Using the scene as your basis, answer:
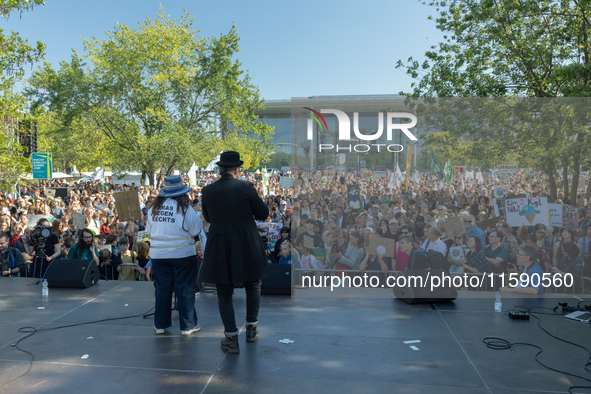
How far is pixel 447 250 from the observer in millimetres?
6266

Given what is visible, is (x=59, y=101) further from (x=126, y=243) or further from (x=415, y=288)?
(x=415, y=288)

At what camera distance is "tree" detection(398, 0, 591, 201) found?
21.5ft

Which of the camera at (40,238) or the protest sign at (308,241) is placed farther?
the camera at (40,238)

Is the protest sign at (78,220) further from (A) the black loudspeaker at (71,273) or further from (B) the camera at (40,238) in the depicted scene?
(A) the black loudspeaker at (71,273)

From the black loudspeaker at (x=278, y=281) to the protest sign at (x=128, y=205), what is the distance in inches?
186

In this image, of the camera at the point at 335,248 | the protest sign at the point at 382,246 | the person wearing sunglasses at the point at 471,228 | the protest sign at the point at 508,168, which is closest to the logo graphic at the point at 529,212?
the protest sign at the point at 508,168

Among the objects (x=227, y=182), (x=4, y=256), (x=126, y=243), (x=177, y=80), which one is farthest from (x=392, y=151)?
(x=177, y=80)

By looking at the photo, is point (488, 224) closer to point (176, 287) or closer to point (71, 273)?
point (176, 287)

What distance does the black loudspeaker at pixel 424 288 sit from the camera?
18.6 feet

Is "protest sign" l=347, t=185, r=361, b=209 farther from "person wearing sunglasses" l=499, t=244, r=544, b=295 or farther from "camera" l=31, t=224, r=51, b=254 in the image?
"camera" l=31, t=224, r=51, b=254

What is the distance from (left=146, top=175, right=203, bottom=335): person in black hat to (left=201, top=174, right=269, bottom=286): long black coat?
1.55 feet

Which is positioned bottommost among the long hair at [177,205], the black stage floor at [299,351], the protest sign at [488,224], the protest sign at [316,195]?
the black stage floor at [299,351]

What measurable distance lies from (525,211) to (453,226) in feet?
3.46

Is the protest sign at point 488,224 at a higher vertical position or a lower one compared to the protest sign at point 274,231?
higher
